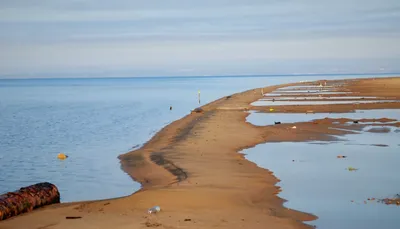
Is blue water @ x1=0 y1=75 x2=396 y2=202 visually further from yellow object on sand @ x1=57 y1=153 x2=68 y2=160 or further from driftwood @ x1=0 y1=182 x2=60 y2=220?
driftwood @ x1=0 y1=182 x2=60 y2=220

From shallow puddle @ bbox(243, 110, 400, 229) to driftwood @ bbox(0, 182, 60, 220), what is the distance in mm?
6141

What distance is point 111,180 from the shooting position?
19.5 meters

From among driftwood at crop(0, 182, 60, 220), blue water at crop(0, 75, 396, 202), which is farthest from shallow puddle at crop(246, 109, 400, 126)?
driftwood at crop(0, 182, 60, 220)

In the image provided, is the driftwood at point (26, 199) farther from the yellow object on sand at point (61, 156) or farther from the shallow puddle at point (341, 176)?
the yellow object on sand at point (61, 156)

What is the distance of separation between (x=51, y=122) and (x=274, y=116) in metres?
18.7

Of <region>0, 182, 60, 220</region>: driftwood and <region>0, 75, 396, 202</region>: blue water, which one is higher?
<region>0, 182, 60, 220</region>: driftwood

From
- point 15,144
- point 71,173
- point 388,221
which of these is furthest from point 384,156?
point 15,144

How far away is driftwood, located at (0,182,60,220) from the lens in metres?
12.8

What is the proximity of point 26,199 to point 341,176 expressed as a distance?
32.7 ft

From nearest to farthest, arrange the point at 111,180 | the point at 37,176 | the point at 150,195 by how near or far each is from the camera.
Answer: the point at 150,195, the point at 111,180, the point at 37,176

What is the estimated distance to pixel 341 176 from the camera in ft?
60.0

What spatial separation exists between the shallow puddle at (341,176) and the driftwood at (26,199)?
6.14 meters

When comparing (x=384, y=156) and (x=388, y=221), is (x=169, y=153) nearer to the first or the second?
(x=384, y=156)

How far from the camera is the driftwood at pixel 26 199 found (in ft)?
42.1
